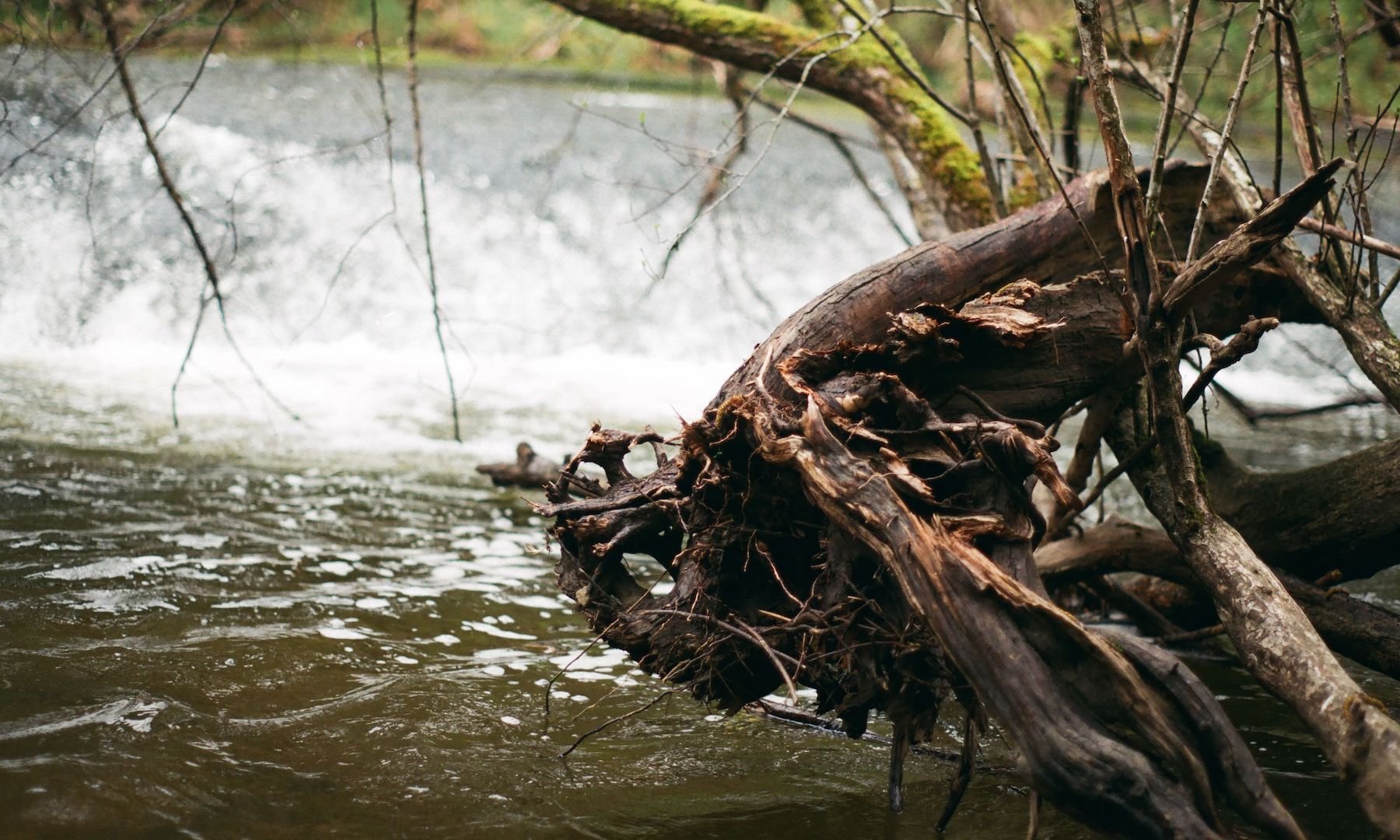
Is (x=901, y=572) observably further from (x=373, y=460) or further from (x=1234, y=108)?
(x=373, y=460)

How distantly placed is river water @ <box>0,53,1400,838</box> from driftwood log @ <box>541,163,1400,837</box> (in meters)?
0.44

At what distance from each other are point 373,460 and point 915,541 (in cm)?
498

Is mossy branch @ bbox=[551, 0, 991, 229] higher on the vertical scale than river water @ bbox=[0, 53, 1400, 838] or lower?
higher

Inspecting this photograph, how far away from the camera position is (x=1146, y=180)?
3852 millimetres

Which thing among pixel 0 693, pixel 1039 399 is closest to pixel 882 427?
pixel 1039 399

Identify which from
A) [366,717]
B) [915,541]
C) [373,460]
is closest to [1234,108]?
[915,541]

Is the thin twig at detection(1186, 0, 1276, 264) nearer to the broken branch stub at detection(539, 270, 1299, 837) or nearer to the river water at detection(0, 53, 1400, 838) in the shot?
the broken branch stub at detection(539, 270, 1299, 837)

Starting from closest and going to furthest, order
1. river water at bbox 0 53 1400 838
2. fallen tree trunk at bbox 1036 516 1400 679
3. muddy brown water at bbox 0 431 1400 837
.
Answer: muddy brown water at bbox 0 431 1400 837
river water at bbox 0 53 1400 838
fallen tree trunk at bbox 1036 516 1400 679

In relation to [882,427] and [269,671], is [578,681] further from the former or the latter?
[882,427]

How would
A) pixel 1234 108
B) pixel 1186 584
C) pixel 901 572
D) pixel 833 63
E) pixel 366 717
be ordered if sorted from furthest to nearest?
pixel 833 63, pixel 1186 584, pixel 366 717, pixel 1234 108, pixel 901 572

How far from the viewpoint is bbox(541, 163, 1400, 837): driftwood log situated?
231 centimetres

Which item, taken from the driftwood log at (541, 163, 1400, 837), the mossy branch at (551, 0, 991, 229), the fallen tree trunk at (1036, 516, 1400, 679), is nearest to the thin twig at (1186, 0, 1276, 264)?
the driftwood log at (541, 163, 1400, 837)

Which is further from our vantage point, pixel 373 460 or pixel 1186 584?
pixel 373 460

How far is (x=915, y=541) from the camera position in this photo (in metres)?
2.46
